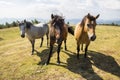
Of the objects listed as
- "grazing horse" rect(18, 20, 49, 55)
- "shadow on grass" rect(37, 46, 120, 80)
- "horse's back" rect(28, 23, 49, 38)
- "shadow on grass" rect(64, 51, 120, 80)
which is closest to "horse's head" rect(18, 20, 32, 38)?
"grazing horse" rect(18, 20, 49, 55)

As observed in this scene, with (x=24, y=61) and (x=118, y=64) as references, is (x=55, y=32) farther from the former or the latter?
(x=118, y=64)

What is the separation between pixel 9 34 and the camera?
34.7m

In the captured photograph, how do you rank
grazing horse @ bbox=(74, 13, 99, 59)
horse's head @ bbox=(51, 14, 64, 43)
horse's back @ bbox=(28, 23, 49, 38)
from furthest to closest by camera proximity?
horse's back @ bbox=(28, 23, 49, 38), horse's head @ bbox=(51, 14, 64, 43), grazing horse @ bbox=(74, 13, 99, 59)

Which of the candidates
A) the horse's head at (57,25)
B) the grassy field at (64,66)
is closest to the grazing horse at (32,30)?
the grassy field at (64,66)

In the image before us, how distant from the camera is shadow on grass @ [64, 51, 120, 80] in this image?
41.5 feet

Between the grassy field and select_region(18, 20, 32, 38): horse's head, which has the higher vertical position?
select_region(18, 20, 32, 38): horse's head

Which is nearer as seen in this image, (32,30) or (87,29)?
(87,29)

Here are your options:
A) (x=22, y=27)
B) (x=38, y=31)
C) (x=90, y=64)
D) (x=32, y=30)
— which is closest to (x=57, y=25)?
(x=22, y=27)

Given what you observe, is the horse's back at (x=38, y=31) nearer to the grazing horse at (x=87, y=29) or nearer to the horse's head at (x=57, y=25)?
the horse's head at (x=57, y=25)

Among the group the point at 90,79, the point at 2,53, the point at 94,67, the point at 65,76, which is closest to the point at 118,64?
the point at 94,67

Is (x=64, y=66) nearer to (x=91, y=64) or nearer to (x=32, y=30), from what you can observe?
(x=91, y=64)

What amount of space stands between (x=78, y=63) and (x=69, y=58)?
117 cm

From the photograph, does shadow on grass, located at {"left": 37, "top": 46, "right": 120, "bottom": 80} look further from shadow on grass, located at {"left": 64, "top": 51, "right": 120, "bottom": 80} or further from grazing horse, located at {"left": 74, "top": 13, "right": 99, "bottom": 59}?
grazing horse, located at {"left": 74, "top": 13, "right": 99, "bottom": 59}

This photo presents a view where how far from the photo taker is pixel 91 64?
1398cm
